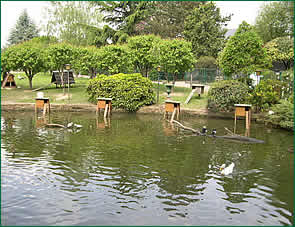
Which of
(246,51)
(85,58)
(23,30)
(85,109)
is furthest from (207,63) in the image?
(23,30)

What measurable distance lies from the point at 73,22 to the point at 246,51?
67.1 ft

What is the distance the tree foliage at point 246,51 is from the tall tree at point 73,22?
17971 millimetres

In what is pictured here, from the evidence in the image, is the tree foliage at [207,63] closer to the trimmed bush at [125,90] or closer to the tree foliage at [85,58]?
the tree foliage at [85,58]

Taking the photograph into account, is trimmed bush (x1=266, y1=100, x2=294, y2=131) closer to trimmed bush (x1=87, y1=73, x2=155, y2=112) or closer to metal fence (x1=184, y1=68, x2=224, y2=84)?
trimmed bush (x1=87, y1=73, x2=155, y2=112)

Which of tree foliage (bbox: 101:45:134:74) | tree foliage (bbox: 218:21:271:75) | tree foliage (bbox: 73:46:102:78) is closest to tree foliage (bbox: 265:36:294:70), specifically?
tree foliage (bbox: 218:21:271:75)

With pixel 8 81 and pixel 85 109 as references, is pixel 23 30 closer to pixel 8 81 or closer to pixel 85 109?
pixel 8 81

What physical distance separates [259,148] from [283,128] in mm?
3554

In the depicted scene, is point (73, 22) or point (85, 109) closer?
point (85, 109)

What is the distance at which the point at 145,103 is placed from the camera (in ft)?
54.1

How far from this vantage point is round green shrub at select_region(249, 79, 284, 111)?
13.8m

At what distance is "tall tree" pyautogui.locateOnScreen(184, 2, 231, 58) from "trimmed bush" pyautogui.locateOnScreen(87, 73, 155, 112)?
15.9 meters

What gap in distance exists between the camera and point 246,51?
1627 cm

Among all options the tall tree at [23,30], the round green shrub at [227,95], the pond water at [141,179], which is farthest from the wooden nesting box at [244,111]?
the tall tree at [23,30]

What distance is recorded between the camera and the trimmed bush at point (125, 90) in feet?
53.0
